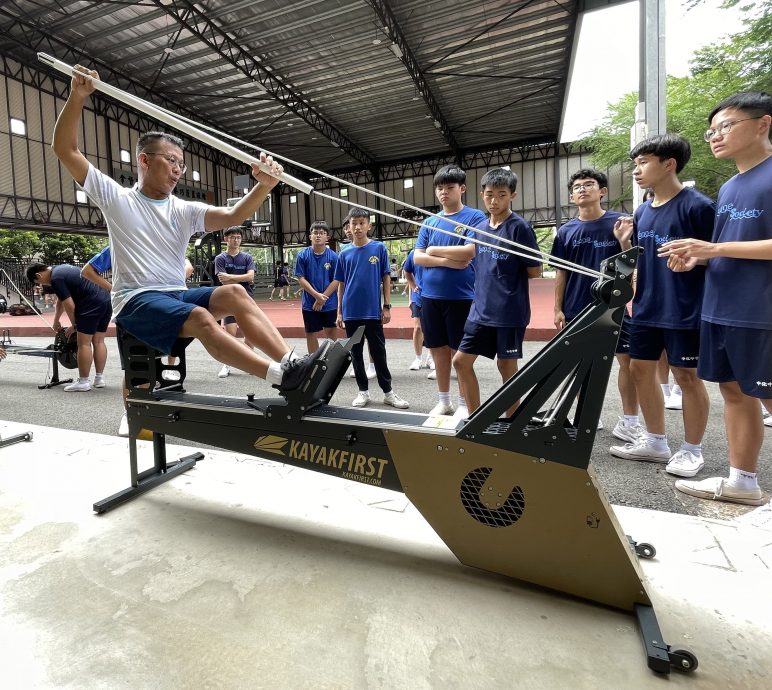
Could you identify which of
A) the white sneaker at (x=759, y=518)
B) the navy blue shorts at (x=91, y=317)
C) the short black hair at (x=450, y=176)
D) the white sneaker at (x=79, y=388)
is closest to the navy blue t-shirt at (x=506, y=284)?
the short black hair at (x=450, y=176)

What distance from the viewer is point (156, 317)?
2281 millimetres

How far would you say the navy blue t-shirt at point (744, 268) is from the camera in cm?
201

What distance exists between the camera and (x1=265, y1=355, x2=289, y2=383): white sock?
2.08 metres

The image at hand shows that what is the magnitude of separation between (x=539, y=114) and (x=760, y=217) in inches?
932

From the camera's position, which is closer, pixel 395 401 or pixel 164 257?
pixel 164 257

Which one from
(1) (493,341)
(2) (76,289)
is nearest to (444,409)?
(1) (493,341)

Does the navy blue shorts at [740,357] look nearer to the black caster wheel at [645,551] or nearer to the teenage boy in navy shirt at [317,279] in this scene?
the black caster wheel at [645,551]

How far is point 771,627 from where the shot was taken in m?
1.46

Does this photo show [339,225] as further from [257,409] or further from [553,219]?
[257,409]

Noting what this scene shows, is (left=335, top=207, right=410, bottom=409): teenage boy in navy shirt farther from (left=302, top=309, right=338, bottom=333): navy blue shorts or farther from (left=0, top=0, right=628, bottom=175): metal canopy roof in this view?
(left=0, top=0, right=628, bottom=175): metal canopy roof

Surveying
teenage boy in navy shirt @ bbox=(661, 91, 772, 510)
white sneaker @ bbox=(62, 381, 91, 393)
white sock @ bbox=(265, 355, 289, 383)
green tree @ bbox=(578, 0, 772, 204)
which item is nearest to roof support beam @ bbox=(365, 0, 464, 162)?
green tree @ bbox=(578, 0, 772, 204)

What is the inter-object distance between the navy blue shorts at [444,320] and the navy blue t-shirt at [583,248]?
70cm

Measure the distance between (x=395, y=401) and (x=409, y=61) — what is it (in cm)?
1602

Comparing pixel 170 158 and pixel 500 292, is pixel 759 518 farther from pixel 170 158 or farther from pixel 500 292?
pixel 170 158
